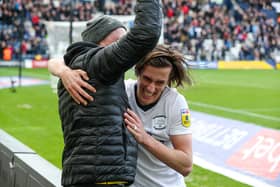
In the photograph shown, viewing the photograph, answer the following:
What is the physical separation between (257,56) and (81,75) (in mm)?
38858

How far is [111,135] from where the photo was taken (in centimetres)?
297

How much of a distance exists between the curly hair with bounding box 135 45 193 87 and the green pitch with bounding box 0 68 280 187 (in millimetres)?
3874

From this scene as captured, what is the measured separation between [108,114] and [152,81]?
456 mm

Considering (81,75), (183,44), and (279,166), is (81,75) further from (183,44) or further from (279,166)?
(183,44)

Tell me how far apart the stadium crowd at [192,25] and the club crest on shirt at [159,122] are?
31908 mm

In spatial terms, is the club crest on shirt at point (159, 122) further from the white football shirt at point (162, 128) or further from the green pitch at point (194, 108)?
the green pitch at point (194, 108)

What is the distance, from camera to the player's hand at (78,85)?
2982 mm

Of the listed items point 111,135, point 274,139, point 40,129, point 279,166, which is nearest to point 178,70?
point 111,135

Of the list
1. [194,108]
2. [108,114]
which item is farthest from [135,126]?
[194,108]

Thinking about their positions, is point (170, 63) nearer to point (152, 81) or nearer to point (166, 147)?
point (152, 81)

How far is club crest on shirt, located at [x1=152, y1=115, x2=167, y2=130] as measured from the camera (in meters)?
3.43

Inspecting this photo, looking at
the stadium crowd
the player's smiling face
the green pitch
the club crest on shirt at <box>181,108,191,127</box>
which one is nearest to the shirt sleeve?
the club crest on shirt at <box>181,108,191,127</box>

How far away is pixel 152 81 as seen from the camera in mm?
3334

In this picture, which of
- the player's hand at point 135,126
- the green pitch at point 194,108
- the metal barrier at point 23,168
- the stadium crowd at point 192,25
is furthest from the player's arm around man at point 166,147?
the stadium crowd at point 192,25
